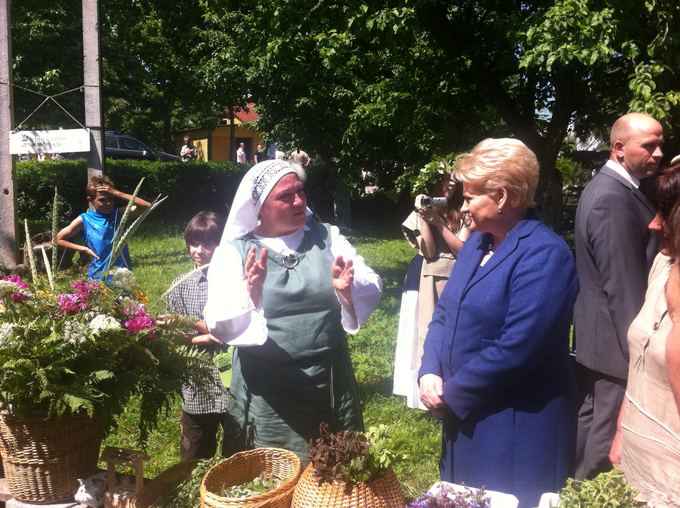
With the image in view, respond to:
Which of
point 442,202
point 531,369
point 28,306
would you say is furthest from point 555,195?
point 28,306

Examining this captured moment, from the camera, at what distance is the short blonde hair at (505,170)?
2197 mm

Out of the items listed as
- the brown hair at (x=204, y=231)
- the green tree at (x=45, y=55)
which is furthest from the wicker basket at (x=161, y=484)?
the green tree at (x=45, y=55)

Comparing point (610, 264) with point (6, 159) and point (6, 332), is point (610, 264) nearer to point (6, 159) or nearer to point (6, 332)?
point (6, 332)

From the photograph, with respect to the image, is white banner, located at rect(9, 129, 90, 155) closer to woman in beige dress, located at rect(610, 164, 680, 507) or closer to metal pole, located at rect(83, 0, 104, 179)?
metal pole, located at rect(83, 0, 104, 179)

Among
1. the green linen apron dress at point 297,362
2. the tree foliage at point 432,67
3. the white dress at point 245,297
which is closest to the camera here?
the white dress at point 245,297

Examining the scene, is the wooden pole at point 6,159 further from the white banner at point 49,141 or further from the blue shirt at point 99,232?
the blue shirt at point 99,232

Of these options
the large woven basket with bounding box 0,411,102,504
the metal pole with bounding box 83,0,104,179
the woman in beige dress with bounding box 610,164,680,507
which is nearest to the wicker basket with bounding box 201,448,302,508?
the large woven basket with bounding box 0,411,102,504

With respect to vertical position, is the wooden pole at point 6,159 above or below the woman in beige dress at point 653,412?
above

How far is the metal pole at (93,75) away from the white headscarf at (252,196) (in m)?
3.01

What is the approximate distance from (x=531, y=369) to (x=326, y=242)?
883 mm

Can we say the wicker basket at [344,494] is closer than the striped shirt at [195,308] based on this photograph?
Yes

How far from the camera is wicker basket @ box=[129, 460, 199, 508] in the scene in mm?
2222

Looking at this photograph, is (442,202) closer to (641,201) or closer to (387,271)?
(641,201)

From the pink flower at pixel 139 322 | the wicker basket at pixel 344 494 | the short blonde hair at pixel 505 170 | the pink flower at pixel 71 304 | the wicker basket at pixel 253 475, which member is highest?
the short blonde hair at pixel 505 170
